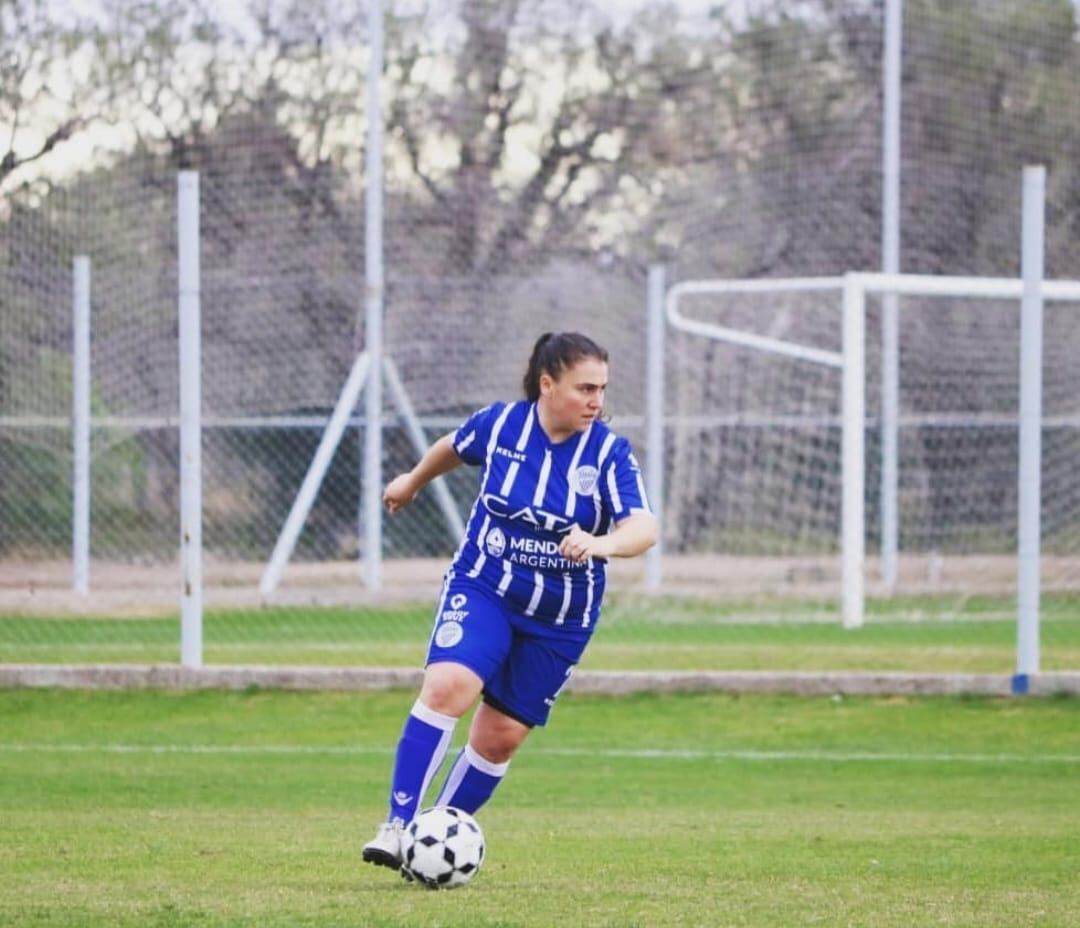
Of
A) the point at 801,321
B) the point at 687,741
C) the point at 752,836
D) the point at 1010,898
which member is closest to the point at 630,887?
the point at 1010,898

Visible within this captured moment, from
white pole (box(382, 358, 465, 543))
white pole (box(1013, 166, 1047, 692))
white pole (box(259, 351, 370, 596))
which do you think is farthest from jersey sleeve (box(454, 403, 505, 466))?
white pole (box(382, 358, 465, 543))

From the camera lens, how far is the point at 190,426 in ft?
49.6

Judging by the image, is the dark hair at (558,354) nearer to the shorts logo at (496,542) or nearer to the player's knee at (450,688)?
the shorts logo at (496,542)

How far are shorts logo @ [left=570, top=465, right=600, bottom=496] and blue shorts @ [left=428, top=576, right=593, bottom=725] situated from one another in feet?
1.51

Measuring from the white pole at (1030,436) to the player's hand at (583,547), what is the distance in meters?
7.60

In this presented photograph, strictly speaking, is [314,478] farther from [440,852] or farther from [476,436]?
[440,852]

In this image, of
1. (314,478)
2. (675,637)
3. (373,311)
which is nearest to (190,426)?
(314,478)

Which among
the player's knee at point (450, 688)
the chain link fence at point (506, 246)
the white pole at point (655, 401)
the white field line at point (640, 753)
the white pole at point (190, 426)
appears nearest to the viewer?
the player's knee at point (450, 688)

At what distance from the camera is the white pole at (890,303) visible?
840 inches

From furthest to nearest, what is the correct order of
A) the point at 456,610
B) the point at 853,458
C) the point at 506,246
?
1. the point at 506,246
2. the point at 853,458
3. the point at 456,610

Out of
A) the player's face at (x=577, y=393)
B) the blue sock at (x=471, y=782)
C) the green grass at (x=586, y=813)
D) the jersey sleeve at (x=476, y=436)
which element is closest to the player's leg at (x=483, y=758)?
the blue sock at (x=471, y=782)

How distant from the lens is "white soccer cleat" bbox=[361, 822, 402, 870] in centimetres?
734

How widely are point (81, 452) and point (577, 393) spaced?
39.6 ft

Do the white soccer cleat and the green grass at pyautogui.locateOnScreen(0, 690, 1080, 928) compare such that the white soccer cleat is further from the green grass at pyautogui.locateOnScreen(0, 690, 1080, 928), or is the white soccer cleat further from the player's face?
the player's face
